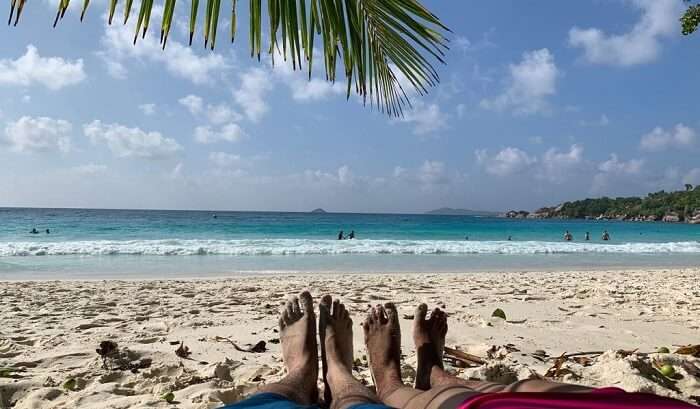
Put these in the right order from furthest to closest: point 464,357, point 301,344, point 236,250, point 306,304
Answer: point 236,250, point 306,304, point 464,357, point 301,344

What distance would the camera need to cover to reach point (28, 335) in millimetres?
3256

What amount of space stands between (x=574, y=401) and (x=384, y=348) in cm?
133

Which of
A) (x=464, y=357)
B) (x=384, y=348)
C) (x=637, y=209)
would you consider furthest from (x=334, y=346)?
(x=637, y=209)

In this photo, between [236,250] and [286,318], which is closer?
[286,318]

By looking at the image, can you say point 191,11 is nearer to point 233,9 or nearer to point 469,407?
point 233,9

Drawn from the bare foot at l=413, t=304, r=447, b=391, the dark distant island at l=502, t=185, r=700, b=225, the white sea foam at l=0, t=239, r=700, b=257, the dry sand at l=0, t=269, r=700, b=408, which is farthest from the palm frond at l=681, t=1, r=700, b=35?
the dark distant island at l=502, t=185, r=700, b=225

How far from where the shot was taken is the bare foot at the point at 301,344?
1.94 m

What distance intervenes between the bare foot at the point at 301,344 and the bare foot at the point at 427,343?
0.47 m

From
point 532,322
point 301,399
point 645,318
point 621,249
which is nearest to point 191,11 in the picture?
point 301,399

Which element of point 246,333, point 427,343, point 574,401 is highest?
point 574,401

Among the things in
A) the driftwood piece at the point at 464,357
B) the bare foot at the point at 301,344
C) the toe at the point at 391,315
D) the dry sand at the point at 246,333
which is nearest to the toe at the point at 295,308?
the bare foot at the point at 301,344

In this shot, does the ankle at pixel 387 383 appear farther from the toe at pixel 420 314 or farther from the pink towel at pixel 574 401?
the pink towel at pixel 574 401

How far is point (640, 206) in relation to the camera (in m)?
60.2

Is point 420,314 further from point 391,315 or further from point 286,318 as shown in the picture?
point 286,318
